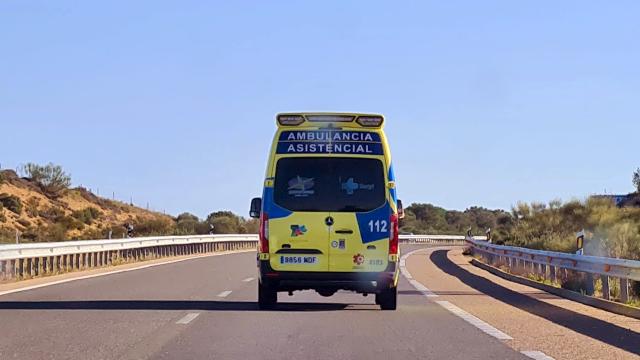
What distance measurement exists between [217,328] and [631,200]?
5086 cm

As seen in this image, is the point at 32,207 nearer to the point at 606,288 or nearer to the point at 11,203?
the point at 11,203

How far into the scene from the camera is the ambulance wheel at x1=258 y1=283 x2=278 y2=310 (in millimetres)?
16219

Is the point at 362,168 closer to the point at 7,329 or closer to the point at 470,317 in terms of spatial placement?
the point at 470,317

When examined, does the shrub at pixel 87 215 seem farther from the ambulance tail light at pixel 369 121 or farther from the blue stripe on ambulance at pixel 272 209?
the ambulance tail light at pixel 369 121

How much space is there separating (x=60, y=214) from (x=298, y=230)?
63075mm

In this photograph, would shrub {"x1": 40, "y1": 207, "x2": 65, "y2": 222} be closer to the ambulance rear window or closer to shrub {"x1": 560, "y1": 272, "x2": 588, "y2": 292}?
shrub {"x1": 560, "y1": 272, "x2": 588, "y2": 292}

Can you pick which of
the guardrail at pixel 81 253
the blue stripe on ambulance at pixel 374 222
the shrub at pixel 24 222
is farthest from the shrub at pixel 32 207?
the blue stripe on ambulance at pixel 374 222

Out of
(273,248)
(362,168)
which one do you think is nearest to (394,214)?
(362,168)

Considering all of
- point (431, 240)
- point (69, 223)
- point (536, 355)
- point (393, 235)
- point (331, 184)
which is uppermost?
point (69, 223)

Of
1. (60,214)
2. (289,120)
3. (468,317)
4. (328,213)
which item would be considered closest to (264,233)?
(328,213)

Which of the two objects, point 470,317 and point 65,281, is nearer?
point 470,317

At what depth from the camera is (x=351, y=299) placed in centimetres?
1981

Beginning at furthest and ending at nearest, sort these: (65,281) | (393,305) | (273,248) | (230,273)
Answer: (230,273) < (65,281) < (393,305) < (273,248)

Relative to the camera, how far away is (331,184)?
15.7m
